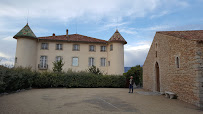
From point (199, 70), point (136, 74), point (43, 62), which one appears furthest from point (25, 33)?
point (199, 70)

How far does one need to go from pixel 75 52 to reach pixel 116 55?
666 cm

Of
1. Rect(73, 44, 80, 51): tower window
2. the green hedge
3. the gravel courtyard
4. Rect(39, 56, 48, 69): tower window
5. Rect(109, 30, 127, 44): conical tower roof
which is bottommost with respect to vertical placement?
the gravel courtyard

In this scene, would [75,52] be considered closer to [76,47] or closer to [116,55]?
[76,47]

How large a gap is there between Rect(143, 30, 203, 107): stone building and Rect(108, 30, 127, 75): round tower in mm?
8723

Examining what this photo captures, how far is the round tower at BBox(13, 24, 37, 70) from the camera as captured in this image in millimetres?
22355

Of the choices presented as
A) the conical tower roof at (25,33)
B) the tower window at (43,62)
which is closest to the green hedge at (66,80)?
the tower window at (43,62)

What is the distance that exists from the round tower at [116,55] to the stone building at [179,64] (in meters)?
8.72

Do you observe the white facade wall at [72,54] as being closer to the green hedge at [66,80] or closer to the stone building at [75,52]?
the stone building at [75,52]

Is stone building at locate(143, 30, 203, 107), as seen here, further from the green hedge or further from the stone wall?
the green hedge

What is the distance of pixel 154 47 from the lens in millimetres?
14859

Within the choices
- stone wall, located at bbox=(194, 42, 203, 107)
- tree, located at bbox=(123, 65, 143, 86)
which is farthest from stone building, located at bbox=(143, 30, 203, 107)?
tree, located at bbox=(123, 65, 143, 86)

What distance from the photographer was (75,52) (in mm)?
24906

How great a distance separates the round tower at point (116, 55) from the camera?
78.9 ft

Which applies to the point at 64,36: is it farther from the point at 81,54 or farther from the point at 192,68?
the point at 192,68
